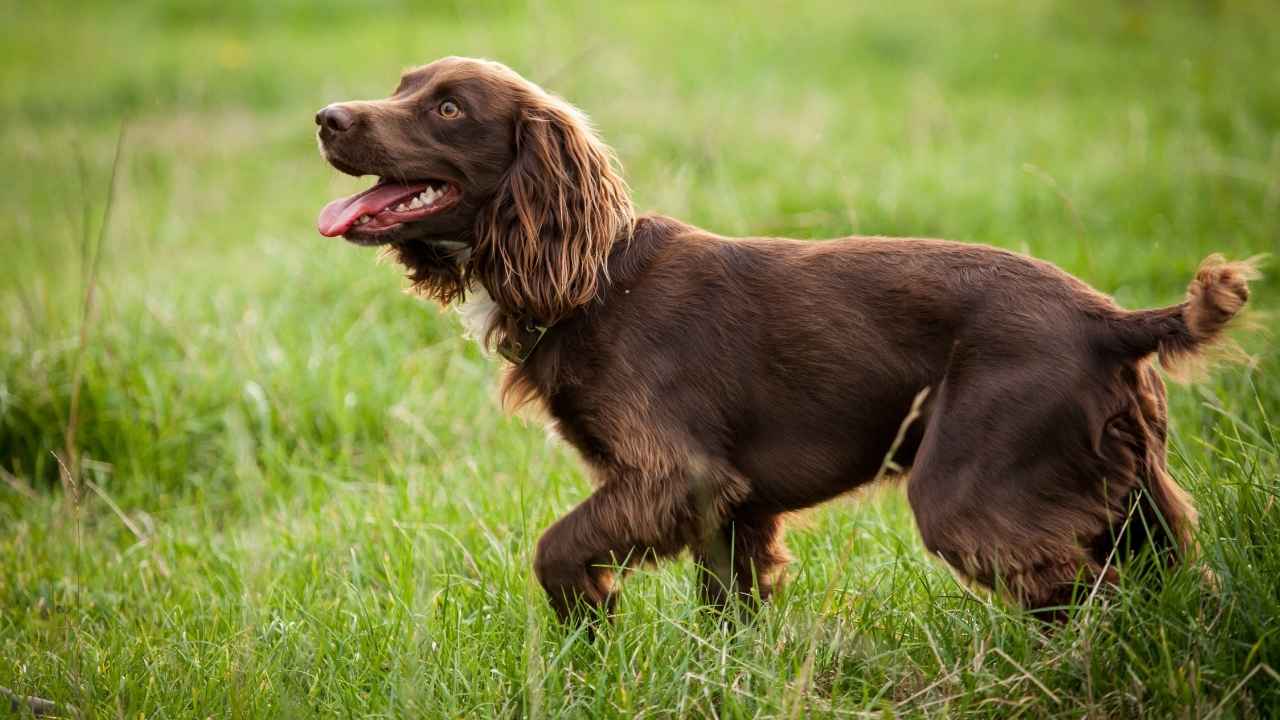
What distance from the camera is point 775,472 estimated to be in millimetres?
2959

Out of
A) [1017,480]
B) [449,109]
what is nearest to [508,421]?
[449,109]

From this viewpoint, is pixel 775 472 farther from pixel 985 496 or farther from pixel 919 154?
pixel 919 154

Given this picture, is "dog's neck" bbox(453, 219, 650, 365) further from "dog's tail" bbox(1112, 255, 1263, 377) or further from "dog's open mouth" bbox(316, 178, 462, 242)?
"dog's tail" bbox(1112, 255, 1263, 377)

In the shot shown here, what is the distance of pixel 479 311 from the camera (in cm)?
321

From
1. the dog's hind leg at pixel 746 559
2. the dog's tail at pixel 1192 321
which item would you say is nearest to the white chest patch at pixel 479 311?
the dog's hind leg at pixel 746 559

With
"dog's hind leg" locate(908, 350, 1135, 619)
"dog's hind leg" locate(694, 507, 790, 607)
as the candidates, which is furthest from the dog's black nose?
"dog's hind leg" locate(908, 350, 1135, 619)

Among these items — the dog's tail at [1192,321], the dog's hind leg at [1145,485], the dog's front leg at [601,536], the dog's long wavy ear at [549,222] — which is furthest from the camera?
the dog's long wavy ear at [549,222]

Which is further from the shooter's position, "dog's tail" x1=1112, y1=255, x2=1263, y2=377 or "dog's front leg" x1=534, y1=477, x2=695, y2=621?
"dog's front leg" x1=534, y1=477, x2=695, y2=621

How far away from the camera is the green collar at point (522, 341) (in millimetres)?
3045

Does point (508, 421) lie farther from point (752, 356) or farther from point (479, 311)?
point (752, 356)

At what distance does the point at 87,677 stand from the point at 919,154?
586cm

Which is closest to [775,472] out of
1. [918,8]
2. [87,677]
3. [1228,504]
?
[1228,504]

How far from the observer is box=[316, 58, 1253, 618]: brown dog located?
261 cm

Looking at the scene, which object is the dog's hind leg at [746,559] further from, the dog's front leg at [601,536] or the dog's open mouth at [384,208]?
the dog's open mouth at [384,208]
